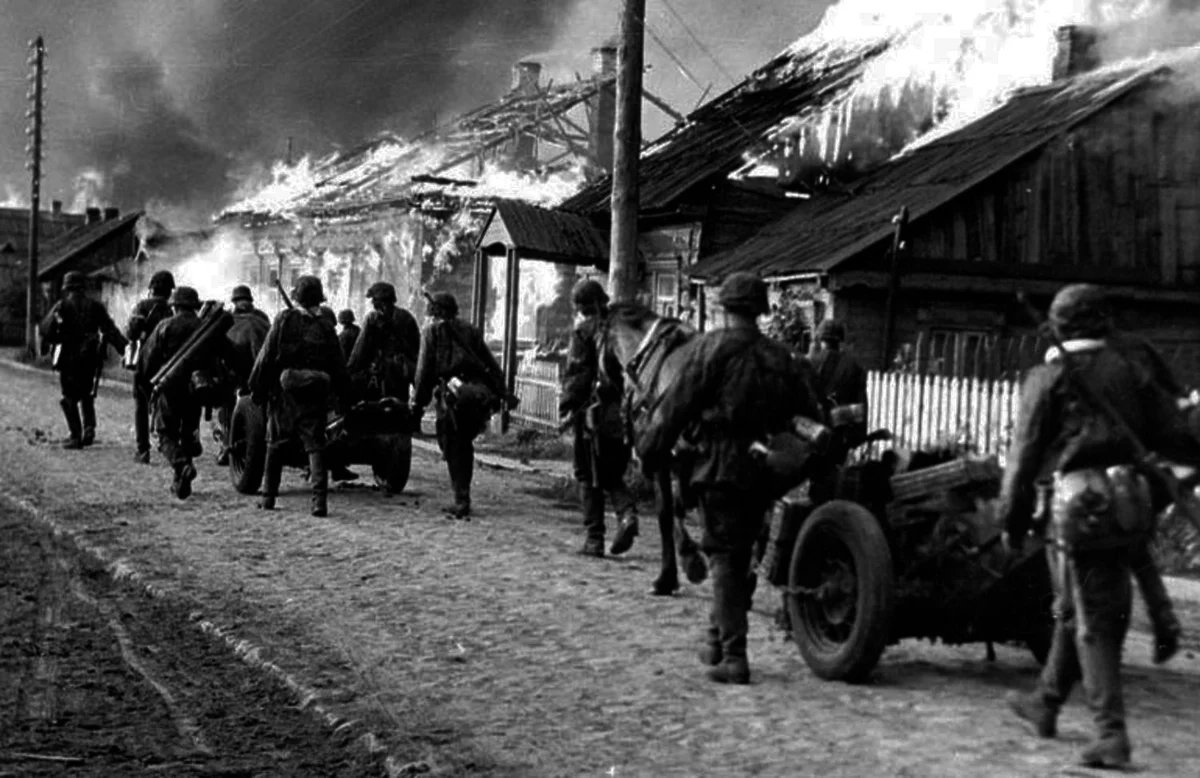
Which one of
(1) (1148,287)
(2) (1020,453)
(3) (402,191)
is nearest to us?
(2) (1020,453)

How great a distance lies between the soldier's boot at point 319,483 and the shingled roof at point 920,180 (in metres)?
7.65

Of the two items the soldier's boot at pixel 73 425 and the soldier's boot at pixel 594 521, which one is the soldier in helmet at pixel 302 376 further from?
the soldier's boot at pixel 73 425

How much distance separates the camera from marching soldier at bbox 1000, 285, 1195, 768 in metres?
5.36

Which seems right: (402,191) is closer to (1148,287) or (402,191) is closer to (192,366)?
(1148,287)

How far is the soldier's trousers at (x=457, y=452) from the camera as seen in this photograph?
12.2 meters

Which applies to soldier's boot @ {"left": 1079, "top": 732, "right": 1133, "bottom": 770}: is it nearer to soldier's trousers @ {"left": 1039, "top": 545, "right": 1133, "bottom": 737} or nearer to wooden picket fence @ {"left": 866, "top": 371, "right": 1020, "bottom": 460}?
soldier's trousers @ {"left": 1039, "top": 545, "right": 1133, "bottom": 737}

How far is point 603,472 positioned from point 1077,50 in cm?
1533

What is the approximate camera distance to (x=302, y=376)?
11977 millimetres

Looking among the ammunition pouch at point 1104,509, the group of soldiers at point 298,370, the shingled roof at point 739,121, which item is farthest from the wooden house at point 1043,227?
the ammunition pouch at point 1104,509

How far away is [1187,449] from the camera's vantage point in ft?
18.5

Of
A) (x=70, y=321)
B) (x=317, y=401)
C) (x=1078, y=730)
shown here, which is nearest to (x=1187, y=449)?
(x=1078, y=730)

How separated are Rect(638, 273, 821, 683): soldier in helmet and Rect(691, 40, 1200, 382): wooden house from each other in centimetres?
1192

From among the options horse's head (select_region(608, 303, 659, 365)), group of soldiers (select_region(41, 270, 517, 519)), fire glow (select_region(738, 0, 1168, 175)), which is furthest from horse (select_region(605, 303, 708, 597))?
fire glow (select_region(738, 0, 1168, 175))

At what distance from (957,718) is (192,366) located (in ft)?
29.9
